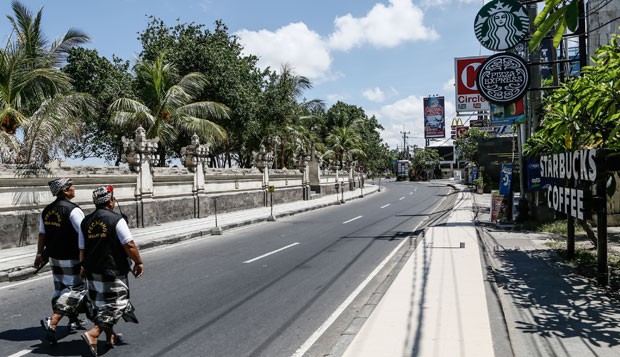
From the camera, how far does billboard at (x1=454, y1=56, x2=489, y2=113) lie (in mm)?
25906

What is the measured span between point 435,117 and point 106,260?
77.9 metres

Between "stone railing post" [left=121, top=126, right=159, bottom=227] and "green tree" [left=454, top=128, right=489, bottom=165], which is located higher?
"green tree" [left=454, top=128, right=489, bottom=165]

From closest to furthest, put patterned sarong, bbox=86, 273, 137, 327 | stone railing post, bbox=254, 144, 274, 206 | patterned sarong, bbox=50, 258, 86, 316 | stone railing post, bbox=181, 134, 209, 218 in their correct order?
patterned sarong, bbox=86, 273, 137, 327, patterned sarong, bbox=50, 258, 86, 316, stone railing post, bbox=181, 134, 209, 218, stone railing post, bbox=254, 144, 274, 206

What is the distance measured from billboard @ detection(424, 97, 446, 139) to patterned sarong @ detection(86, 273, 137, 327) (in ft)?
249

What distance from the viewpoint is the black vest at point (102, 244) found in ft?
17.0

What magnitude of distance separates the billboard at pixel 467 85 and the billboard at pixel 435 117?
171ft

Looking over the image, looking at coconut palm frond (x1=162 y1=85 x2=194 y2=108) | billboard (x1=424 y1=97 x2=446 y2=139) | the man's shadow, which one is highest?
billboard (x1=424 y1=97 x2=446 y2=139)

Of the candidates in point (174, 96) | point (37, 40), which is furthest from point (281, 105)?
point (37, 40)

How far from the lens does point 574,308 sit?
22.1 ft

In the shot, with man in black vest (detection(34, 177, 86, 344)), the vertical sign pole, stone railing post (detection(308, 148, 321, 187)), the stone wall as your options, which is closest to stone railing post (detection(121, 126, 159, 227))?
the stone wall

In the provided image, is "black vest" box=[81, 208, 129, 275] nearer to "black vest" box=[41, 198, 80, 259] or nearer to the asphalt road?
"black vest" box=[41, 198, 80, 259]

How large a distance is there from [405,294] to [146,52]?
2812 centimetres

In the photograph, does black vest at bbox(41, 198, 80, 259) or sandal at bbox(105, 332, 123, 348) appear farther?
black vest at bbox(41, 198, 80, 259)

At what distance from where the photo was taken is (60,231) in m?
5.66
